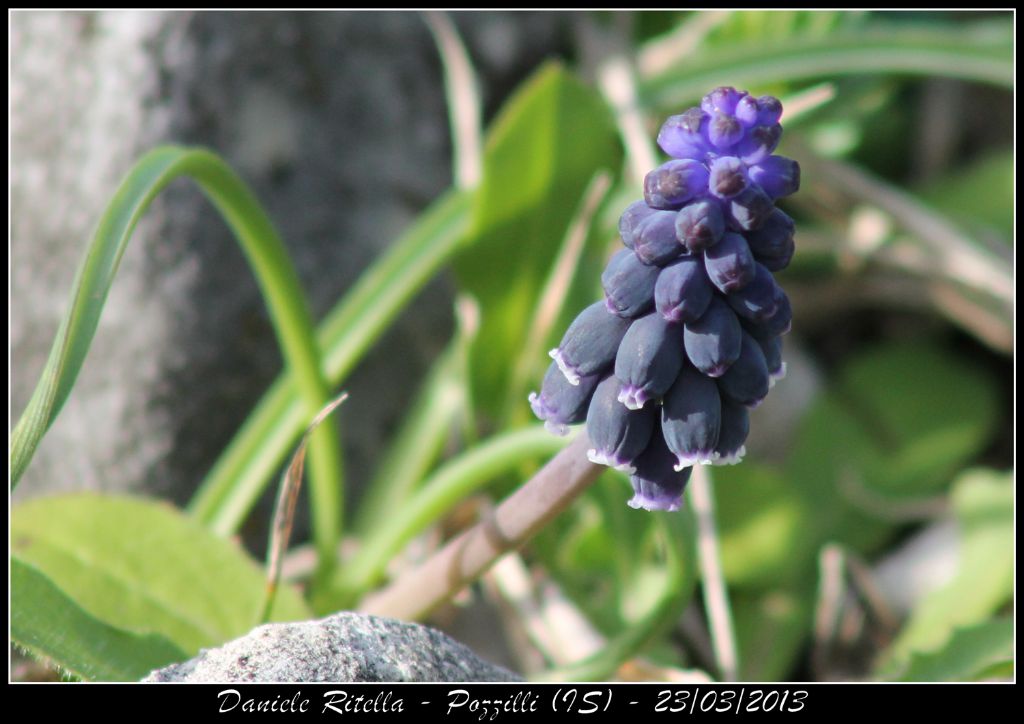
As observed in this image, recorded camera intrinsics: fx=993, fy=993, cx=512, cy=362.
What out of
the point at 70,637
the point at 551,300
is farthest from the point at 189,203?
the point at 70,637

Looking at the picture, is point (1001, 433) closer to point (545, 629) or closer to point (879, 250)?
point (879, 250)

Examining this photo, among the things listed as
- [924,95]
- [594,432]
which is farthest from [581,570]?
[924,95]

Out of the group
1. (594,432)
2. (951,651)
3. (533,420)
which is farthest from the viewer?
(533,420)

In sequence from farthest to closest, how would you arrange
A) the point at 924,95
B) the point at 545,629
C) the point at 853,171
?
the point at 924,95 < the point at 853,171 < the point at 545,629

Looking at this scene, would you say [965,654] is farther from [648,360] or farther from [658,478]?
[648,360]

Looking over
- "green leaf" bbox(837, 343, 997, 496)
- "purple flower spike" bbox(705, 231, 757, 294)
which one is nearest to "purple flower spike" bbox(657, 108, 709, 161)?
"purple flower spike" bbox(705, 231, 757, 294)

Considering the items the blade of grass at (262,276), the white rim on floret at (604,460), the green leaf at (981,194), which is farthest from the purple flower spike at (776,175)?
the green leaf at (981,194)

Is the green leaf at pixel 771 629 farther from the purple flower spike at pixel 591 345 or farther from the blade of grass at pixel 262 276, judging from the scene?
the purple flower spike at pixel 591 345
